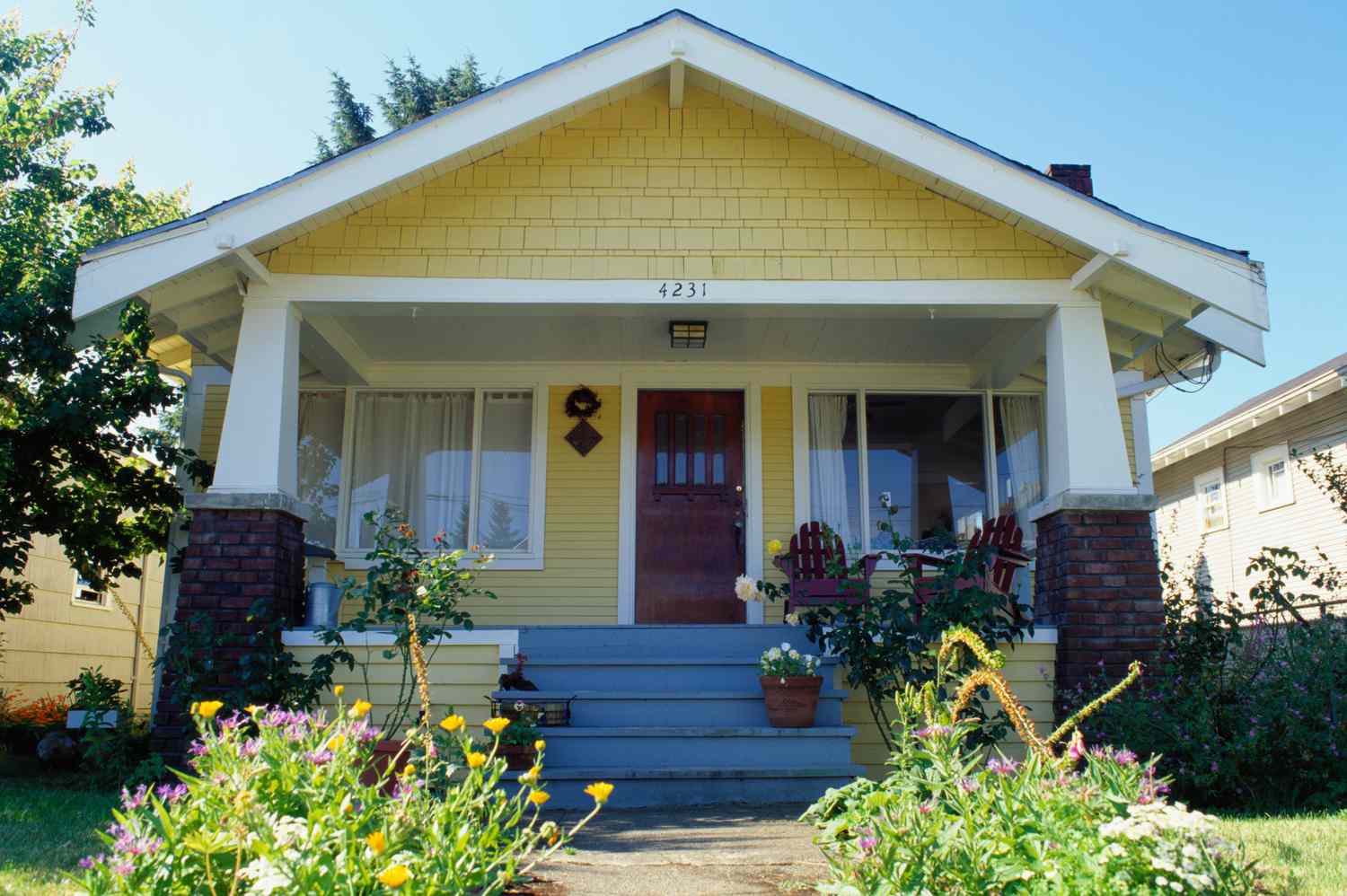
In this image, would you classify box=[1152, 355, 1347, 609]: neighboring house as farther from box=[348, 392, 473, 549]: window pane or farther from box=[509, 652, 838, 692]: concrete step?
box=[348, 392, 473, 549]: window pane

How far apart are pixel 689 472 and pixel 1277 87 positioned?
10.1 meters

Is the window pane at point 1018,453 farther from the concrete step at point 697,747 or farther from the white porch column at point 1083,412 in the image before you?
the concrete step at point 697,747

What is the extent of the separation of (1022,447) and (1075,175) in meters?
2.21

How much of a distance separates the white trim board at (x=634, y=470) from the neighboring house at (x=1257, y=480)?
6598mm

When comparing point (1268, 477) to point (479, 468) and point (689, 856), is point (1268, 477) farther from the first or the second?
point (689, 856)

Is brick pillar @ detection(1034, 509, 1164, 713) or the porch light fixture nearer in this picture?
brick pillar @ detection(1034, 509, 1164, 713)

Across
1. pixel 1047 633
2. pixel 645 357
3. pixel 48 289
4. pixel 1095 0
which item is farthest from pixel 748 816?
pixel 1095 0

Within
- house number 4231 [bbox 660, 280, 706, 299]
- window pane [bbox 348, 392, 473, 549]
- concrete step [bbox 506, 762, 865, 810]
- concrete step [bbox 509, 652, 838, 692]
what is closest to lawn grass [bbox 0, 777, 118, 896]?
concrete step [bbox 506, 762, 865, 810]

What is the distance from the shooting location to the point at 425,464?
8.48 m

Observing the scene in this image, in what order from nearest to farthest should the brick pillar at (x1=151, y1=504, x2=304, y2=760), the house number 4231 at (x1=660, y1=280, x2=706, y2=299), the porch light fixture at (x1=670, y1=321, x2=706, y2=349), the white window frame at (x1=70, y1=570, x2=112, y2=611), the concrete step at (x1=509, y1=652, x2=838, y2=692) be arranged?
the brick pillar at (x1=151, y1=504, x2=304, y2=760) < the concrete step at (x1=509, y1=652, x2=838, y2=692) < the house number 4231 at (x1=660, y1=280, x2=706, y2=299) < the porch light fixture at (x1=670, y1=321, x2=706, y2=349) < the white window frame at (x1=70, y1=570, x2=112, y2=611)

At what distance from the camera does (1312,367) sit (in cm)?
1475

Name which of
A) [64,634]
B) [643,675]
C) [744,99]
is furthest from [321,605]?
[64,634]

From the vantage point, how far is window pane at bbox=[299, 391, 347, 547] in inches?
332

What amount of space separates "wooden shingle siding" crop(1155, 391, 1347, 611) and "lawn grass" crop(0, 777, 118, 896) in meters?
10.6
